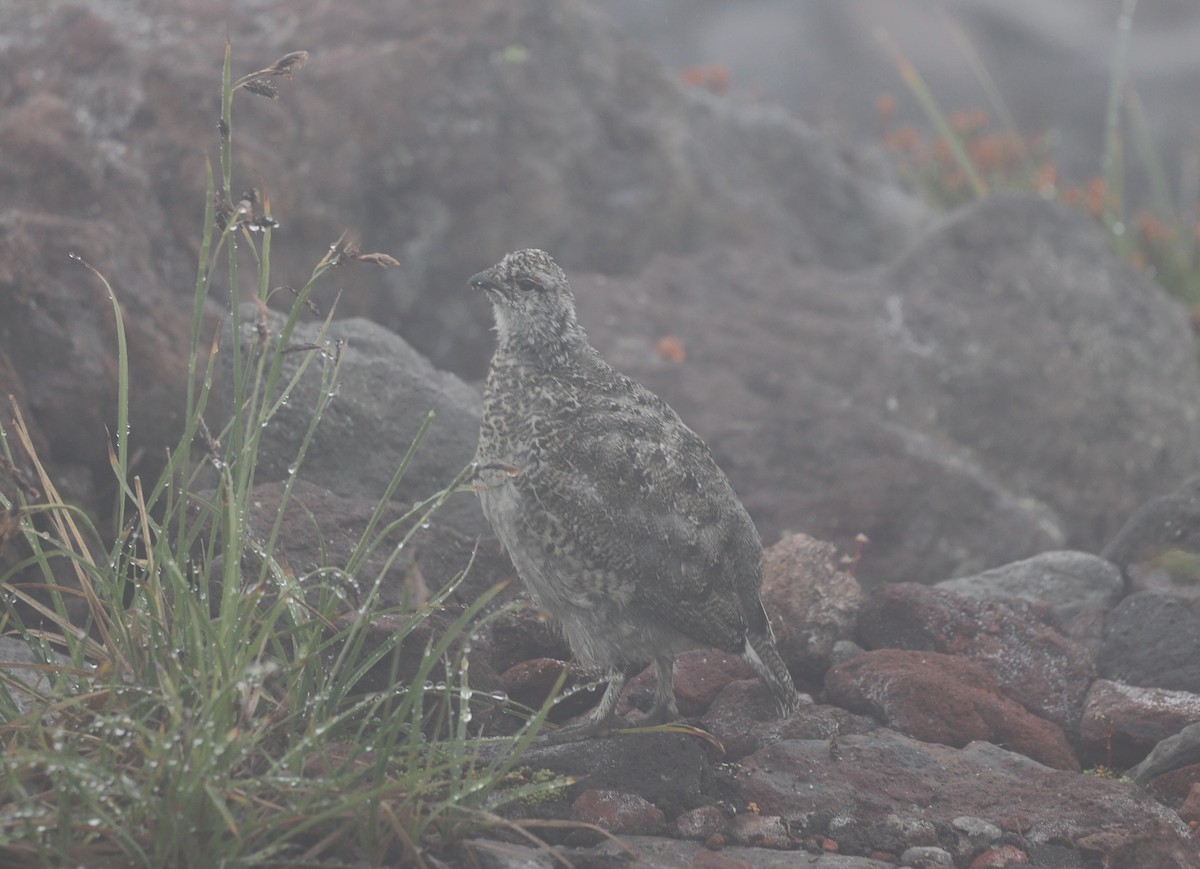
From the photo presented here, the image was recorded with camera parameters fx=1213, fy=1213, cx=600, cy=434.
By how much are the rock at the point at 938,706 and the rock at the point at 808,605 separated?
0.28 metres

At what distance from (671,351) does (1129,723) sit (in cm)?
431

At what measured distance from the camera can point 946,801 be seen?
431 cm

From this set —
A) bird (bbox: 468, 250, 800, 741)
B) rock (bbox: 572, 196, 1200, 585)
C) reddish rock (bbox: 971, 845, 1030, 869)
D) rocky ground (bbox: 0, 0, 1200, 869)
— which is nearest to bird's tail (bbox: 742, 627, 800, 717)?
bird (bbox: 468, 250, 800, 741)

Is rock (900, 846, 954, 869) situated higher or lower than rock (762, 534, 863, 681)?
lower

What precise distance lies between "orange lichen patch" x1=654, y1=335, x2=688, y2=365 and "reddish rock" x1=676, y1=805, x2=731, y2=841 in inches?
180

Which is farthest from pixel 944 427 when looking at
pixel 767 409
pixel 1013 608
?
pixel 1013 608

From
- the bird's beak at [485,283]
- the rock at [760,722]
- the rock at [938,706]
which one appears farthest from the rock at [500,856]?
the bird's beak at [485,283]

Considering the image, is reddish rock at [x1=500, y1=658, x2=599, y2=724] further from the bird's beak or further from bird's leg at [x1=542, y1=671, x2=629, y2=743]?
the bird's beak

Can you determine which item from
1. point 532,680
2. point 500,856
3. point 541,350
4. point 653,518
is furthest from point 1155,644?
point 500,856

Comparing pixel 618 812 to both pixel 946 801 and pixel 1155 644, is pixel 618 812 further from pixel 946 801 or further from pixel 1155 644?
pixel 1155 644

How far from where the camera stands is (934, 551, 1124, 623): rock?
5906mm

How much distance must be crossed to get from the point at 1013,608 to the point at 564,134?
5.66 meters

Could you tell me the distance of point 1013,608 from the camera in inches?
223

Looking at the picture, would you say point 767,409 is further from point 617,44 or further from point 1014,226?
point 617,44
